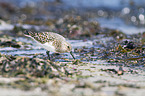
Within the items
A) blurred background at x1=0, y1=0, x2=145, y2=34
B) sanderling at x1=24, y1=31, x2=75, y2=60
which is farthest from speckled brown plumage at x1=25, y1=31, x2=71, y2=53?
blurred background at x1=0, y1=0, x2=145, y2=34

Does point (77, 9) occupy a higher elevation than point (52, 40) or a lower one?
higher

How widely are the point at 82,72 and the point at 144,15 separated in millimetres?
13872

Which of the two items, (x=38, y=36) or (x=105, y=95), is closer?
(x=105, y=95)

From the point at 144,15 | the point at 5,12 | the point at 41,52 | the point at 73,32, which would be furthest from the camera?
the point at 5,12

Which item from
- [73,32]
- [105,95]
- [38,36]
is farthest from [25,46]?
[105,95]

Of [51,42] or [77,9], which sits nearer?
[51,42]

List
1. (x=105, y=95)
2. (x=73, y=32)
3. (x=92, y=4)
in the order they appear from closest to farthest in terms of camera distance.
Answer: (x=105, y=95)
(x=73, y=32)
(x=92, y=4)

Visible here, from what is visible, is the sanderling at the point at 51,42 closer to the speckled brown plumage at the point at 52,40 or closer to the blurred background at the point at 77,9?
the speckled brown plumage at the point at 52,40

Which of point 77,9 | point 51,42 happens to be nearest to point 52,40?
point 51,42

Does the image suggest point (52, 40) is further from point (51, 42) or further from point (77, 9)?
point (77, 9)

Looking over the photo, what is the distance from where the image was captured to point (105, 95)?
2.75 meters

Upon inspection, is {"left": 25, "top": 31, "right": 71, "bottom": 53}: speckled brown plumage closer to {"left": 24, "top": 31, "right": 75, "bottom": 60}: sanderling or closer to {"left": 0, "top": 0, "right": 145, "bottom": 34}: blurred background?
{"left": 24, "top": 31, "right": 75, "bottom": 60}: sanderling

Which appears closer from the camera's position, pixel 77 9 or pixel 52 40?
pixel 52 40

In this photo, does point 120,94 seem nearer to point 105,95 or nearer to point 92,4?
point 105,95
